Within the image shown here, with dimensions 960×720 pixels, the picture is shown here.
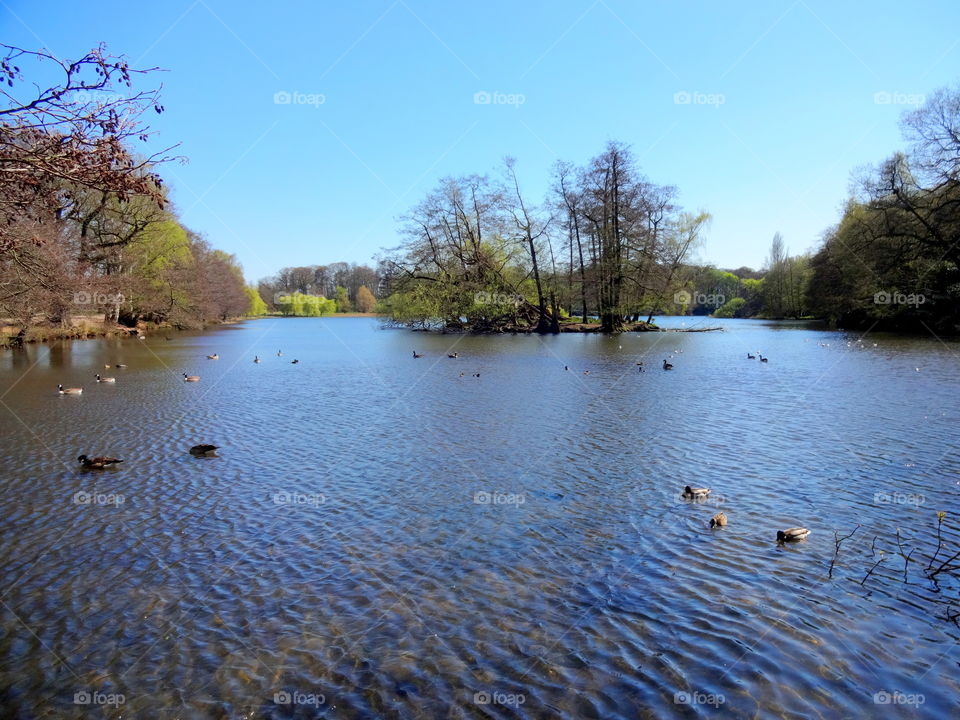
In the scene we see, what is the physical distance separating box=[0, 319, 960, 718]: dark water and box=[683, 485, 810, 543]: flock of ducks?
13 centimetres

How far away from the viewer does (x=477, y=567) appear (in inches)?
280

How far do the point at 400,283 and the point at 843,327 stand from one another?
46350 millimetres

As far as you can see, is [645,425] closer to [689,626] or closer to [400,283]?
[689,626]

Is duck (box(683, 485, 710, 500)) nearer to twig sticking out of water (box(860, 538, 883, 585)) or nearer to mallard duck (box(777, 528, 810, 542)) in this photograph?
mallard duck (box(777, 528, 810, 542))

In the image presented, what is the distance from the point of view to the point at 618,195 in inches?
2132

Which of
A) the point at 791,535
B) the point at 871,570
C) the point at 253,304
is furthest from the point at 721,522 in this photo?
the point at 253,304

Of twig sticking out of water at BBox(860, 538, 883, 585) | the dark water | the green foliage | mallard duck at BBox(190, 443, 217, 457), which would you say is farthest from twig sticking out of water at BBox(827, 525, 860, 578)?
the green foliage

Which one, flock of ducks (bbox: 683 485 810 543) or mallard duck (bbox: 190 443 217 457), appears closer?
flock of ducks (bbox: 683 485 810 543)

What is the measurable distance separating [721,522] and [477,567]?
3.48m

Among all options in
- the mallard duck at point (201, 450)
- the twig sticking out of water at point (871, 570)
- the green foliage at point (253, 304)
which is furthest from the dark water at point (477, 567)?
the green foliage at point (253, 304)

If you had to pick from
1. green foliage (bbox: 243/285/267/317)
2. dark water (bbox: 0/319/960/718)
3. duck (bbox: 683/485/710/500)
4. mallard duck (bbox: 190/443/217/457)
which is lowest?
dark water (bbox: 0/319/960/718)

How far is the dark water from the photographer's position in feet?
16.0

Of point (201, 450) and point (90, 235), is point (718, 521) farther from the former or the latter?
point (90, 235)

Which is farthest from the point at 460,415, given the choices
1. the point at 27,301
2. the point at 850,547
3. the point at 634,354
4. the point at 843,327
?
the point at 843,327
